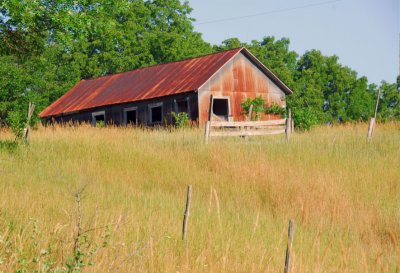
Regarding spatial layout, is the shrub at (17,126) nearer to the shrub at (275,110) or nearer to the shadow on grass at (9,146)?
the shadow on grass at (9,146)

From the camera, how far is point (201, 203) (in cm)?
1006

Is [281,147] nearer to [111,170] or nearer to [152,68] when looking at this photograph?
[111,170]

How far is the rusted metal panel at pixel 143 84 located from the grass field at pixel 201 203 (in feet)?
35.4

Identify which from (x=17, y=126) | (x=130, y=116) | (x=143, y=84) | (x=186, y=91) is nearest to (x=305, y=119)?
(x=186, y=91)

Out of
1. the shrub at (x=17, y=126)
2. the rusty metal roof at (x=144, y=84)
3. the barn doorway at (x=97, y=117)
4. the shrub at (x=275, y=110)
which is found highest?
the rusty metal roof at (x=144, y=84)

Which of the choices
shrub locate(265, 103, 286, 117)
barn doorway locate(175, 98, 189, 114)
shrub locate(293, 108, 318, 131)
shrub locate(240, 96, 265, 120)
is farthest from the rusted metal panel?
shrub locate(293, 108, 318, 131)

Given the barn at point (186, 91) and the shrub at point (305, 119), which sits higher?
the barn at point (186, 91)

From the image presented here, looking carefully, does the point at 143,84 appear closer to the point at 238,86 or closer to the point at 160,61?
the point at 238,86

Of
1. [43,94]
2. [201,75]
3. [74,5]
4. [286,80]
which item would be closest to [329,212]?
[74,5]

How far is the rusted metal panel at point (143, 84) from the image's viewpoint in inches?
1156

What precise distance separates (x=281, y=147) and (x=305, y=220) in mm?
7133

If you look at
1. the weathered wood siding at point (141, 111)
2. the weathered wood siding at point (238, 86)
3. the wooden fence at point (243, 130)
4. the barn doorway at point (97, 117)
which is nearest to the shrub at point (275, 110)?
the weathered wood siding at point (238, 86)

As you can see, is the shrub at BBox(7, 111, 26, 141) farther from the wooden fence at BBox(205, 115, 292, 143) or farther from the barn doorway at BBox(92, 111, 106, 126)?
the barn doorway at BBox(92, 111, 106, 126)

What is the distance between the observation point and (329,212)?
29.9 ft
